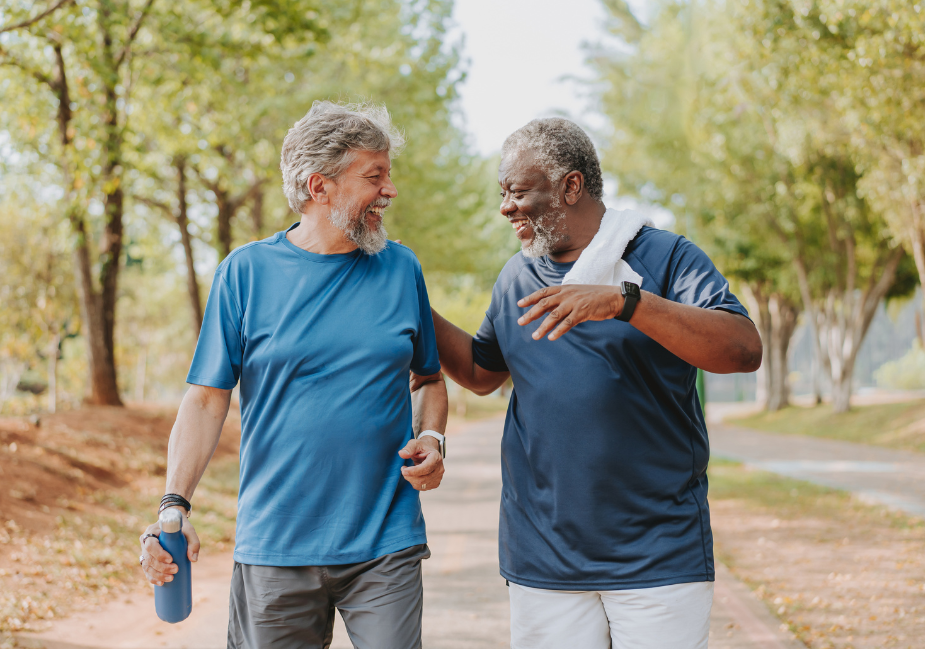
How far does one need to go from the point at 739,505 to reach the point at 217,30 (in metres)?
11.0

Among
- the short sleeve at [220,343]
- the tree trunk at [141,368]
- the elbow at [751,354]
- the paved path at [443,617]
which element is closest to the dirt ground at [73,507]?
the paved path at [443,617]

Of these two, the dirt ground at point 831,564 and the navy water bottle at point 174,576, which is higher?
the navy water bottle at point 174,576

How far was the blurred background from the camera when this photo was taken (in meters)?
7.99

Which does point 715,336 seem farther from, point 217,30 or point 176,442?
point 217,30

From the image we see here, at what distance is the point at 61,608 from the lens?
19.0 feet

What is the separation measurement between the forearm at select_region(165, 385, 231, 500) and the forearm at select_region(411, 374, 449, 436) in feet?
2.24

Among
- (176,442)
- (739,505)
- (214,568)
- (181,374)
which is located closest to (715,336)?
(176,442)

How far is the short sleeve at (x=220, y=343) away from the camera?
8.21 feet

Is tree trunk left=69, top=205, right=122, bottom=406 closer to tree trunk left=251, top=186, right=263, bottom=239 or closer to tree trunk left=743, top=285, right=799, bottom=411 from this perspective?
tree trunk left=251, top=186, right=263, bottom=239

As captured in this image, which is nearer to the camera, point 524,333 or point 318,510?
point 318,510

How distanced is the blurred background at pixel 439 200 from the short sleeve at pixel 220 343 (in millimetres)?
994

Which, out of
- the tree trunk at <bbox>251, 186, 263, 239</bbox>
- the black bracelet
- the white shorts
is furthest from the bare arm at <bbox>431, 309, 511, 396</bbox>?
the tree trunk at <bbox>251, 186, 263, 239</bbox>

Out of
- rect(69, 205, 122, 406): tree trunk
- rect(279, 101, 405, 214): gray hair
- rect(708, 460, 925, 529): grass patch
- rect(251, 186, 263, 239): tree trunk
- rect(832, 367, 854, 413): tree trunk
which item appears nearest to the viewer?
rect(279, 101, 405, 214): gray hair

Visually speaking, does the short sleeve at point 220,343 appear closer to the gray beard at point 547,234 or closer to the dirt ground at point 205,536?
the gray beard at point 547,234
